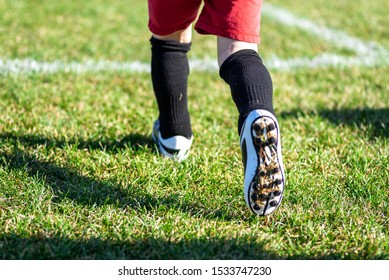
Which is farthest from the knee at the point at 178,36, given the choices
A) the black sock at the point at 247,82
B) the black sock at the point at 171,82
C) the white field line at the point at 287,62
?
the white field line at the point at 287,62

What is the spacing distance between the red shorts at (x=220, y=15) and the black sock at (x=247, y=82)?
0.25 ft

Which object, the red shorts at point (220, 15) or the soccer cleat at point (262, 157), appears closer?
the soccer cleat at point (262, 157)

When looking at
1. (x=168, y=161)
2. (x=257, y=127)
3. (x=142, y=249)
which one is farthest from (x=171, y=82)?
(x=142, y=249)

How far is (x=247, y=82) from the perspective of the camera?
6.89ft

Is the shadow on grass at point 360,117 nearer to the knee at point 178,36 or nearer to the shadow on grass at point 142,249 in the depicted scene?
the knee at point 178,36

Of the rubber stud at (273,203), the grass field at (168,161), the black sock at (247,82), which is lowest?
the grass field at (168,161)

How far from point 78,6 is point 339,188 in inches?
134

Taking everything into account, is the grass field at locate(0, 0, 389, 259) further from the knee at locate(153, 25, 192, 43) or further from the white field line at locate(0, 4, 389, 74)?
the knee at locate(153, 25, 192, 43)

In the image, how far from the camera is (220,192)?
2.34 m

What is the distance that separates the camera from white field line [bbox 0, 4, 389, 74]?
3701 millimetres

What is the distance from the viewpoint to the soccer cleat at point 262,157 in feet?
6.37

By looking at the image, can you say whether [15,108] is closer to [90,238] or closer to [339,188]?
[90,238]

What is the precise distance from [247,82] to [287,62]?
6.96 ft
